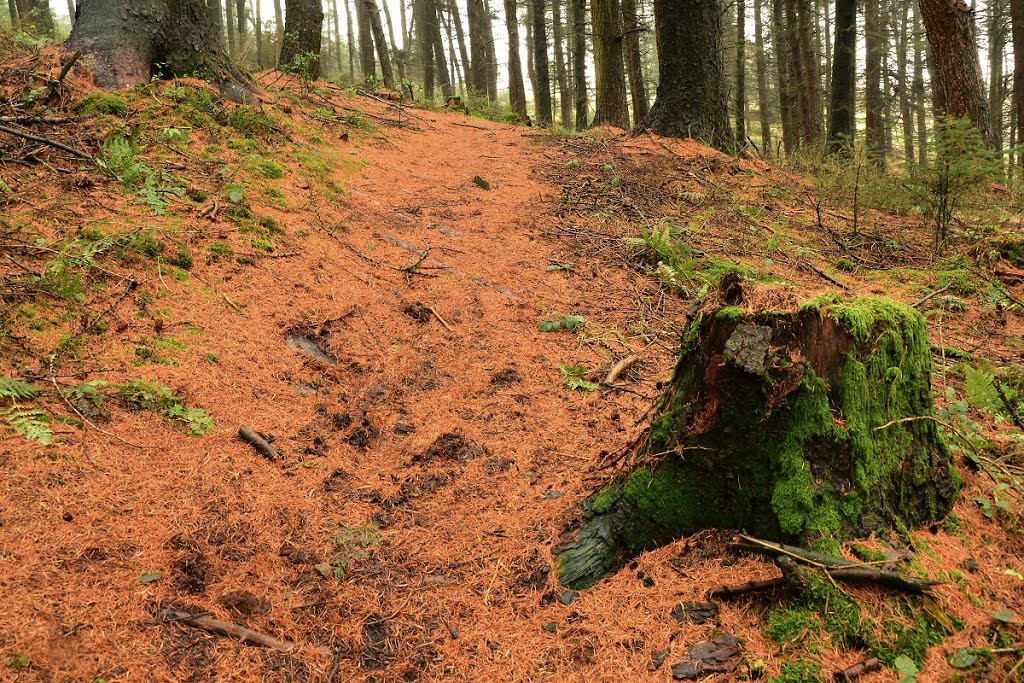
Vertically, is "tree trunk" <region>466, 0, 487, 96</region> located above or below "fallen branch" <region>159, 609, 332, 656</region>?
above

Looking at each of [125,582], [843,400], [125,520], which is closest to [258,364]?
[125,520]

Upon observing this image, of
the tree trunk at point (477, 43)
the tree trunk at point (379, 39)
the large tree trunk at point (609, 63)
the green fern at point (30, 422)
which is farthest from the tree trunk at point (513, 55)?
the green fern at point (30, 422)

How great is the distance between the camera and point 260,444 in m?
3.59

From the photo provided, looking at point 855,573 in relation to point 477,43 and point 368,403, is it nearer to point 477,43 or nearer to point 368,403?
point 368,403

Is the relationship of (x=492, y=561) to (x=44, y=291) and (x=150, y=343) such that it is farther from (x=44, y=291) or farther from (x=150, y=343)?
(x=44, y=291)

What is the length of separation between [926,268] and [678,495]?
17.6 ft

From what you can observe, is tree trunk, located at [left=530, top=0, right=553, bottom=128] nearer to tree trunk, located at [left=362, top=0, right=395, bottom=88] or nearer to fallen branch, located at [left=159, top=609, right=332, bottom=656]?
tree trunk, located at [left=362, top=0, right=395, bottom=88]

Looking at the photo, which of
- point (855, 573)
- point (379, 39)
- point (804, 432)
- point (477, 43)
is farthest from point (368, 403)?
point (477, 43)

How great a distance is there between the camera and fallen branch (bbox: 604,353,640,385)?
181 inches

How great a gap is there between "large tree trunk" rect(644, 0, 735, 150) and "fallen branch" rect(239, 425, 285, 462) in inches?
345

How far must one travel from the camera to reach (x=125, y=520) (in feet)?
9.03

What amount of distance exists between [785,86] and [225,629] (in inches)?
826

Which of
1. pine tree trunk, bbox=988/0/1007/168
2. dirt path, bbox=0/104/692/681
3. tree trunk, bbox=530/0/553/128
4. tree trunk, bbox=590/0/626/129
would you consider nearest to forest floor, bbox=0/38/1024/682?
dirt path, bbox=0/104/692/681

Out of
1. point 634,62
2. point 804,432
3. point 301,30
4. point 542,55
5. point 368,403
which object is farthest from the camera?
point 542,55
